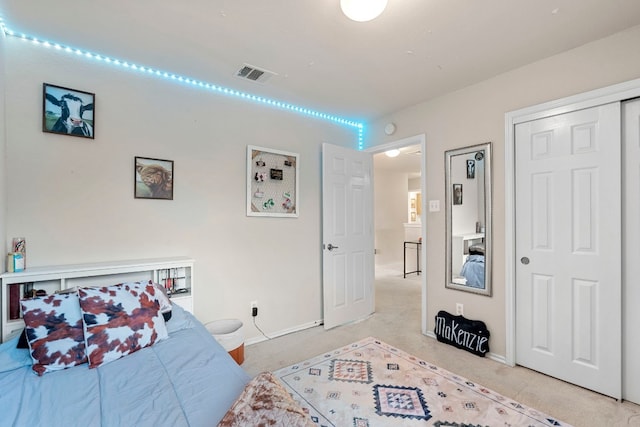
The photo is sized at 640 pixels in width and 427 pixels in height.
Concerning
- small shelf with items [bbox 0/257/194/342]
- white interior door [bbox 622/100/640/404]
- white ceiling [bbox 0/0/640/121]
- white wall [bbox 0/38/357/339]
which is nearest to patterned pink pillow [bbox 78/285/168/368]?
small shelf with items [bbox 0/257/194/342]

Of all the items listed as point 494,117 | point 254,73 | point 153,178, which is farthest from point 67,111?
point 494,117

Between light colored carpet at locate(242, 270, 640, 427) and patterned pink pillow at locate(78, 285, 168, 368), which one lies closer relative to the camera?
patterned pink pillow at locate(78, 285, 168, 368)

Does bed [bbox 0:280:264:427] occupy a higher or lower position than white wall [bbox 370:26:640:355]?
lower

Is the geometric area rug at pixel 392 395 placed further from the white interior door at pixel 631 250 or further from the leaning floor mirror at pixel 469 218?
the leaning floor mirror at pixel 469 218

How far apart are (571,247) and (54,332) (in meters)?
3.29

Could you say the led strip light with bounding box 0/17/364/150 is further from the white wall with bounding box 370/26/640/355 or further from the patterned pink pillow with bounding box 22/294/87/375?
the patterned pink pillow with bounding box 22/294/87/375

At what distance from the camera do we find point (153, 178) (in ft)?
7.88

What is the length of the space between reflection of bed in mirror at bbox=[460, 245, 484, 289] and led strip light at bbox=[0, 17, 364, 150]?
1.92 m

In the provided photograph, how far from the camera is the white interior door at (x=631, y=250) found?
1938mm

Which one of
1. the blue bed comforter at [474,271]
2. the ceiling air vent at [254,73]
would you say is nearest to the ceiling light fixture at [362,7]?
the ceiling air vent at [254,73]

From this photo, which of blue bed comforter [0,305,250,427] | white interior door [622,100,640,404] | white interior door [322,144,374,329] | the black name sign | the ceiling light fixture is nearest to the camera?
blue bed comforter [0,305,250,427]

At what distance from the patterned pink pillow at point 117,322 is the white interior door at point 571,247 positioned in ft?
8.96

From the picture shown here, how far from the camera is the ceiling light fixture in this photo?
149 cm

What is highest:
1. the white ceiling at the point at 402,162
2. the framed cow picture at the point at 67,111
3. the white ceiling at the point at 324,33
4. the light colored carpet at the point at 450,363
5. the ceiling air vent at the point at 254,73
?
the white ceiling at the point at 324,33
